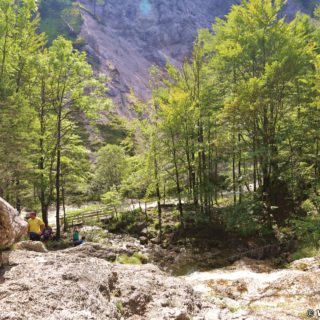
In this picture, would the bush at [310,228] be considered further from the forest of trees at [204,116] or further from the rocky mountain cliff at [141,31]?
the rocky mountain cliff at [141,31]

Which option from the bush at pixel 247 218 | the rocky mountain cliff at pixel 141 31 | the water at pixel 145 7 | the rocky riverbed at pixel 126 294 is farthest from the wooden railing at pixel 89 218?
the water at pixel 145 7

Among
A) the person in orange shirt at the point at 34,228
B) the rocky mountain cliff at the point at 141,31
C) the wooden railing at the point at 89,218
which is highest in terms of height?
the rocky mountain cliff at the point at 141,31

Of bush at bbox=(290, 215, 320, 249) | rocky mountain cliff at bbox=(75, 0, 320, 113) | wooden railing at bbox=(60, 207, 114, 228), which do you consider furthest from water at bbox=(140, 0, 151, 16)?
bush at bbox=(290, 215, 320, 249)

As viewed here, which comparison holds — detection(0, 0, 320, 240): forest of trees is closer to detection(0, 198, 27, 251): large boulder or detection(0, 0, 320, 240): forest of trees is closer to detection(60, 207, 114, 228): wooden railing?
detection(60, 207, 114, 228): wooden railing

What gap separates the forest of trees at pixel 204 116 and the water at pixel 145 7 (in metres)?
85.9

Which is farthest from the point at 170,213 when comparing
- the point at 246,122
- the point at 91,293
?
the point at 91,293

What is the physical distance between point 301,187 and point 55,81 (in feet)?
52.7

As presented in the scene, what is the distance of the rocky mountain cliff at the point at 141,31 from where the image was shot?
8388 centimetres

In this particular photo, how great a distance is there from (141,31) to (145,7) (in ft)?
32.3

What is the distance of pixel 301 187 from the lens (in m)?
19.9

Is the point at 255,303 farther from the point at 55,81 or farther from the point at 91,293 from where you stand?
the point at 55,81

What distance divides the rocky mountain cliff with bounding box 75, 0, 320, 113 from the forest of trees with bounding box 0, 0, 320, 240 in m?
58.3

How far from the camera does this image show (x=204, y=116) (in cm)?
2155

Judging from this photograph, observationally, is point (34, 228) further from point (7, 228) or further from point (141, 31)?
point (141, 31)
